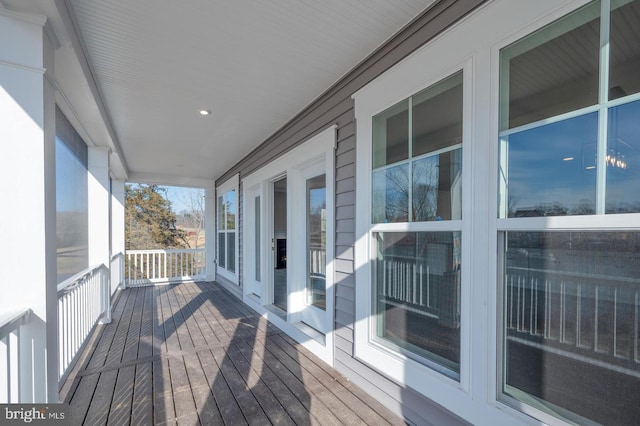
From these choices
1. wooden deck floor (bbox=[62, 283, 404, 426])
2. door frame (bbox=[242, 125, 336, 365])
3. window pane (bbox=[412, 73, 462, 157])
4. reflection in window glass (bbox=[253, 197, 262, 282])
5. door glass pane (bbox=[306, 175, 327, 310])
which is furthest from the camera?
reflection in window glass (bbox=[253, 197, 262, 282])

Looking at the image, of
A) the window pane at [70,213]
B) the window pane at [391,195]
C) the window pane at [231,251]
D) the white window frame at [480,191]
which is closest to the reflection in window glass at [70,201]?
the window pane at [70,213]

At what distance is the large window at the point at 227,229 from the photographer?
5.71 m

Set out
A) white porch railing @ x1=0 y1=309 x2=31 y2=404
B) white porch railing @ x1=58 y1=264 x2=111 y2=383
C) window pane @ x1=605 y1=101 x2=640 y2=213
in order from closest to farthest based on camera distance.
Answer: window pane @ x1=605 y1=101 x2=640 y2=213, white porch railing @ x1=0 y1=309 x2=31 y2=404, white porch railing @ x1=58 y1=264 x2=111 y2=383

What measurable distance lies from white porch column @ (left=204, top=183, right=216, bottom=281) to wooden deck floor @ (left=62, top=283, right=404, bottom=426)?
3230 mm

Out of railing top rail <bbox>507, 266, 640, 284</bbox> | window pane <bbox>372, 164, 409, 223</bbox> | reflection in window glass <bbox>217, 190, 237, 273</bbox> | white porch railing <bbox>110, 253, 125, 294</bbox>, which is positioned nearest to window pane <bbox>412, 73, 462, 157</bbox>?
window pane <bbox>372, 164, 409, 223</bbox>

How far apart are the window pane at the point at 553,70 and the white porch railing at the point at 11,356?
8.19 feet

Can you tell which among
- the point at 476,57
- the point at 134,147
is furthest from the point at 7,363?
the point at 134,147

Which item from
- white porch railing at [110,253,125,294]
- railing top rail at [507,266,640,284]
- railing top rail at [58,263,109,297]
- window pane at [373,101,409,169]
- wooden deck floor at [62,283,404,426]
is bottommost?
wooden deck floor at [62,283,404,426]

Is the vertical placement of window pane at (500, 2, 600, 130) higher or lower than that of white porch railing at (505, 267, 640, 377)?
higher

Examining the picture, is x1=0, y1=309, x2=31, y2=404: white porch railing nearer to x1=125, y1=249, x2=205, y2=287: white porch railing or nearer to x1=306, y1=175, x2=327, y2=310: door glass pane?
x1=306, y1=175, x2=327, y2=310: door glass pane

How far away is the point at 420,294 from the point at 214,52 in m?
2.28

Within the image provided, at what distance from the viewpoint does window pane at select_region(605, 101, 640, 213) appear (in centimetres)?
105

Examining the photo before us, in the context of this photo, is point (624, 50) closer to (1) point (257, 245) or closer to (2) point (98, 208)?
(1) point (257, 245)

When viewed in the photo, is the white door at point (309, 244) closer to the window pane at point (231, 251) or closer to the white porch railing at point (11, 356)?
the white porch railing at point (11, 356)
